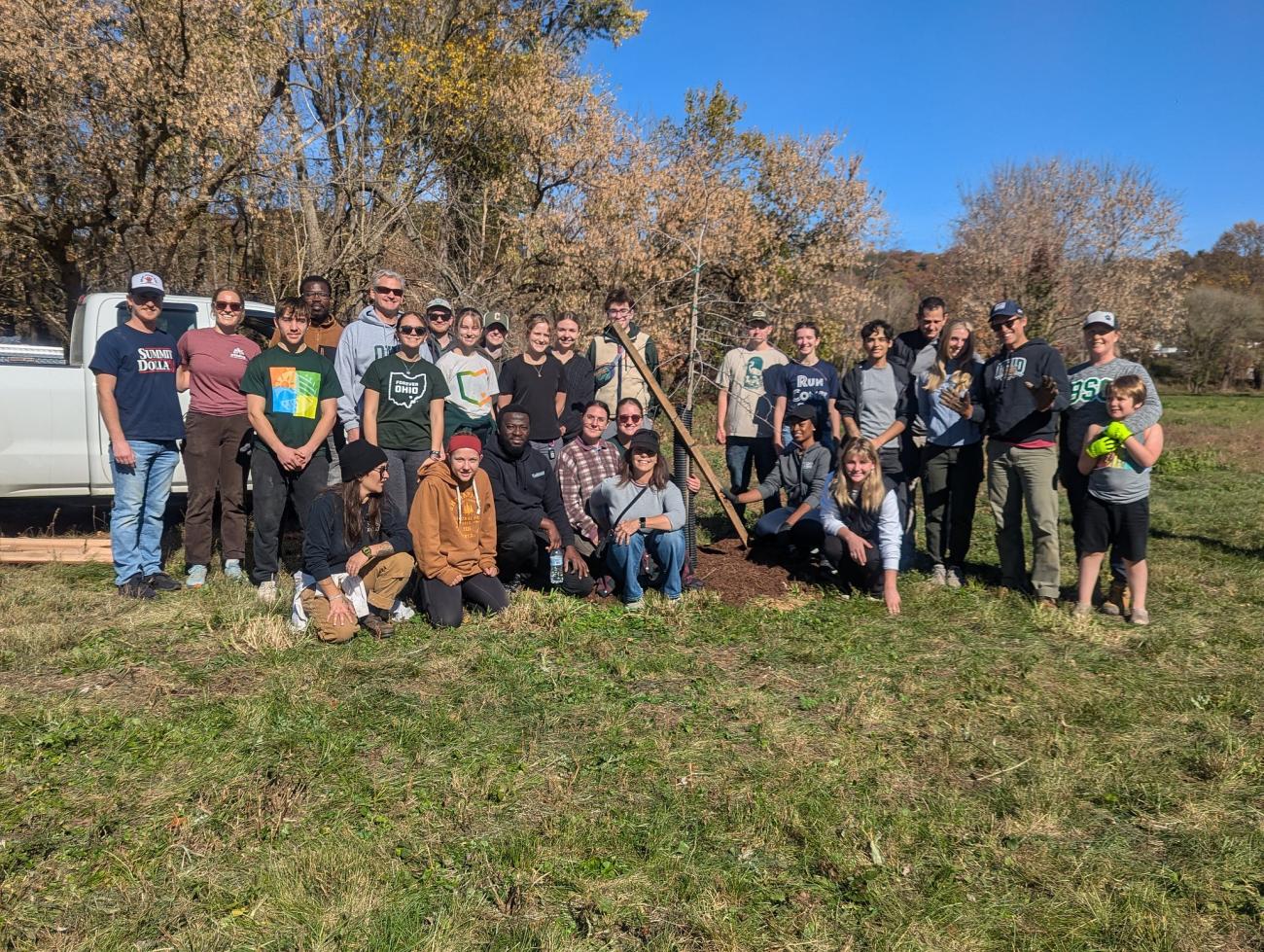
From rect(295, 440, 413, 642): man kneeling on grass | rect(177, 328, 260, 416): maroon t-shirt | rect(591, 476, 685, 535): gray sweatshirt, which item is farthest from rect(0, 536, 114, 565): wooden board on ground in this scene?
rect(591, 476, 685, 535): gray sweatshirt

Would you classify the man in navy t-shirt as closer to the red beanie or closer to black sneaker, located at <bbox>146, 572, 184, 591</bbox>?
black sneaker, located at <bbox>146, 572, 184, 591</bbox>

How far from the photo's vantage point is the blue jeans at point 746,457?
7.25m

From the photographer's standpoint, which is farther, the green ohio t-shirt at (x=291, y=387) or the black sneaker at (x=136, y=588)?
the black sneaker at (x=136, y=588)

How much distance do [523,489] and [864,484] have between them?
2443mm

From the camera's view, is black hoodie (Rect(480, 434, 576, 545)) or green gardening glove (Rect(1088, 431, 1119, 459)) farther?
black hoodie (Rect(480, 434, 576, 545))

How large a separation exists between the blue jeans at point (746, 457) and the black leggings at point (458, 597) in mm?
2555

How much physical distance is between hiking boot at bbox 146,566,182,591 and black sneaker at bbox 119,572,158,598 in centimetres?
5

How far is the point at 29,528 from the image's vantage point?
24.4 feet

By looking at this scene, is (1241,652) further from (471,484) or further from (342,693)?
(342,693)

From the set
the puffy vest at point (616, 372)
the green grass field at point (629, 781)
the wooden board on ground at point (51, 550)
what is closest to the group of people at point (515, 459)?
the puffy vest at point (616, 372)

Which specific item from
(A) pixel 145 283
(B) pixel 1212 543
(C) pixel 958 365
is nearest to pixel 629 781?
(C) pixel 958 365

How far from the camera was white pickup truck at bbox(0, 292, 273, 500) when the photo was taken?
6574mm

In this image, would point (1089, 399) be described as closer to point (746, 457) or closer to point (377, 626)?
point (746, 457)

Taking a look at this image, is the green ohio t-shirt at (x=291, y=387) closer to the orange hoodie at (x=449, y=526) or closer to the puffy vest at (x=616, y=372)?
the orange hoodie at (x=449, y=526)
